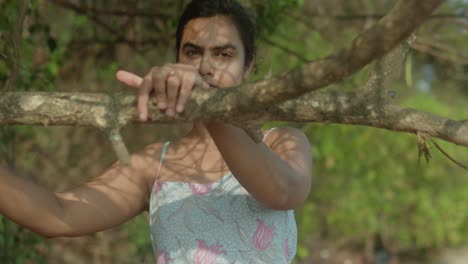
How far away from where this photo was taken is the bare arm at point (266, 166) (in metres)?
1.58

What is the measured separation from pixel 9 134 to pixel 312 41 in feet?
9.30

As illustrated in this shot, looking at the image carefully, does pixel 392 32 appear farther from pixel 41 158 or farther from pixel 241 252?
pixel 41 158

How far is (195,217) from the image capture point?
2.05 metres

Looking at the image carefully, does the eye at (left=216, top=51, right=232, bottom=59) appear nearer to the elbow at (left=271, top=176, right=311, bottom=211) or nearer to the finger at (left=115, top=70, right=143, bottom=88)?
the elbow at (left=271, top=176, right=311, bottom=211)

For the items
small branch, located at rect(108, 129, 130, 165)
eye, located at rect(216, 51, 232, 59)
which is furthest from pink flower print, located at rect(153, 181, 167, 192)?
small branch, located at rect(108, 129, 130, 165)

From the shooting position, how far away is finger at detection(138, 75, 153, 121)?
1.36m

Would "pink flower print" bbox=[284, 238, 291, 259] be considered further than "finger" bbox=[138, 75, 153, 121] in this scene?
Yes

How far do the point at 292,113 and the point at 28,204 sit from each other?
32.3 inches

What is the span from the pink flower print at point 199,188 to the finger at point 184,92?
0.75m

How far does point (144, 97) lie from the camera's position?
4.49 ft

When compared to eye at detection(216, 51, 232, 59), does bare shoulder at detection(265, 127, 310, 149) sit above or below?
below

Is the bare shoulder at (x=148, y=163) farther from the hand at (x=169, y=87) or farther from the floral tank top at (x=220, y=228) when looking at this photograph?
the hand at (x=169, y=87)

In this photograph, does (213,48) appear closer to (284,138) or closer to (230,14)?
(230,14)

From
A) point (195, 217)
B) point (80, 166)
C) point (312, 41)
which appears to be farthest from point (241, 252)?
point (80, 166)
